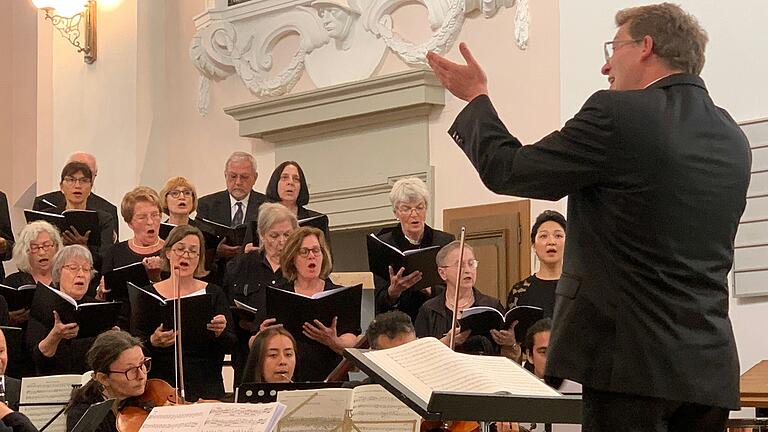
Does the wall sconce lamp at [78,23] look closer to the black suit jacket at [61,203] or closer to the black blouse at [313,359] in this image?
the black suit jacket at [61,203]

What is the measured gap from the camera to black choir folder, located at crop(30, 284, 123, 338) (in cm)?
628

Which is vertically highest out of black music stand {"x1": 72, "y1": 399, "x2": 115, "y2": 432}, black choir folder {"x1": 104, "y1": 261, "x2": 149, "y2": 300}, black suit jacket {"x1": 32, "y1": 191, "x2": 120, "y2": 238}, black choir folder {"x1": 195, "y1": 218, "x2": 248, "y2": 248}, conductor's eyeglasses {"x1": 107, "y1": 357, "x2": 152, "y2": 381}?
black suit jacket {"x1": 32, "y1": 191, "x2": 120, "y2": 238}

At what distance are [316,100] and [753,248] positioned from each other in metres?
4.09

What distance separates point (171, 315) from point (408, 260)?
1.20 m

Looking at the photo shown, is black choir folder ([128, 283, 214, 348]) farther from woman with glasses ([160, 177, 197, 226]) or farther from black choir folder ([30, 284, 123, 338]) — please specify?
woman with glasses ([160, 177, 197, 226])

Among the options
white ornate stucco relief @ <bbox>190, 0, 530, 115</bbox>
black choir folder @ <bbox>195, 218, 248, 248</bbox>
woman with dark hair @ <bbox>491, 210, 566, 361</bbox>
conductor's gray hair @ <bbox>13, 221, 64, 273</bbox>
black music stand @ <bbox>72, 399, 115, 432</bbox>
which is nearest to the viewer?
black music stand @ <bbox>72, 399, 115, 432</bbox>

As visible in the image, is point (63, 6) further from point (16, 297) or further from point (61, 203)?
point (16, 297)

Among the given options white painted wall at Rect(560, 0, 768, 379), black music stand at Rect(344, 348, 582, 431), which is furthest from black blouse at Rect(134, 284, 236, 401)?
black music stand at Rect(344, 348, 582, 431)

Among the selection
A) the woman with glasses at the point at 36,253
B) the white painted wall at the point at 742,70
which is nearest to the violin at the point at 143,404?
the woman with glasses at the point at 36,253

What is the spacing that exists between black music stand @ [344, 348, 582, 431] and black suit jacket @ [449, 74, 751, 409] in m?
0.12

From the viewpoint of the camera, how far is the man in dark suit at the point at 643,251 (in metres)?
2.53

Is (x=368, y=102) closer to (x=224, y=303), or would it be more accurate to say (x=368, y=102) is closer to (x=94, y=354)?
(x=224, y=303)

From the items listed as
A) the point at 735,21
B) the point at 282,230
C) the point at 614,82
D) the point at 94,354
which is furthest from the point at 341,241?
the point at 614,82

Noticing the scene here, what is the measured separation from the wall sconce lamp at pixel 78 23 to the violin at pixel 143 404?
230 inches
